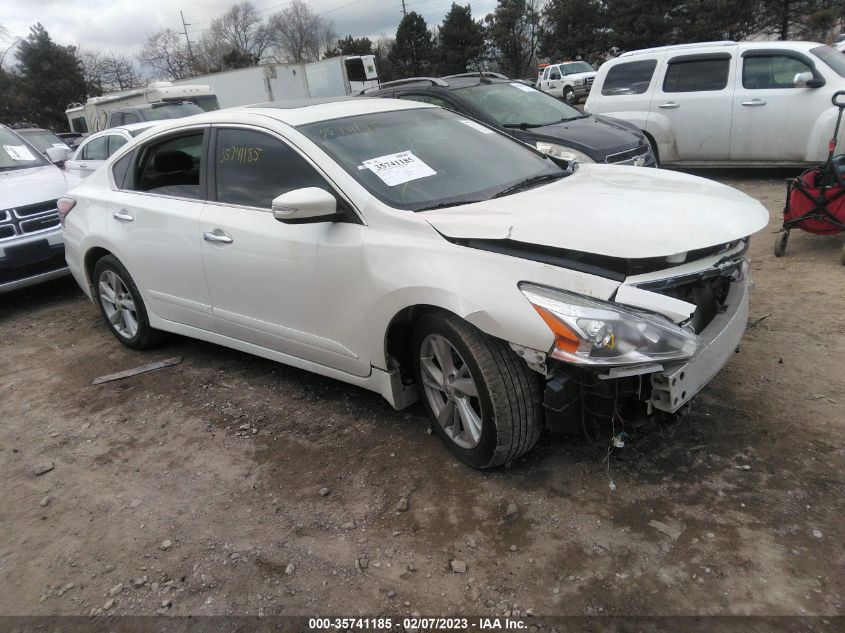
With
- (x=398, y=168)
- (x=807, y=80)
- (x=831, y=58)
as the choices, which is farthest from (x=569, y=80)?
(x=398, y=168)

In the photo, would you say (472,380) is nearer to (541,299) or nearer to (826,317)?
(541,299)

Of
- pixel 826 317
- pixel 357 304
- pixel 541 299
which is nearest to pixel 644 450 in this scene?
pixel 541 299

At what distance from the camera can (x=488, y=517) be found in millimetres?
2740

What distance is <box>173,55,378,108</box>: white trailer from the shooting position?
76.8ft

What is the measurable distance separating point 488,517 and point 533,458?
46 cm

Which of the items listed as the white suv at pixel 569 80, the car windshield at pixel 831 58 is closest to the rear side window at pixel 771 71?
the car windshield at pixel 831 58

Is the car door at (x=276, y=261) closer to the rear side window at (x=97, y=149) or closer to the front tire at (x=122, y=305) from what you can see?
the front tire at (x=122, y=305)

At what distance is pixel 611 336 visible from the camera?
2426 millimetres

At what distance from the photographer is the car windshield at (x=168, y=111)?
11.6 meters

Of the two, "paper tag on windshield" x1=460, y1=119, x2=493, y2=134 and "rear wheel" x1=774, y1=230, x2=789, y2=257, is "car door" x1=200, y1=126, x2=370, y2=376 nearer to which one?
"paper tag on windshield" x1=460, y1=119, x2=493, y2=134

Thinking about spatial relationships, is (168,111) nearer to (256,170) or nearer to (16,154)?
(16,154)

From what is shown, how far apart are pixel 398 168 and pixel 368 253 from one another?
1.81 feet

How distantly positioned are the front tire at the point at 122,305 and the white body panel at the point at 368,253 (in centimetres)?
21

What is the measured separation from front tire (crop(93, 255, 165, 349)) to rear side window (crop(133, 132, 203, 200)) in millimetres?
688
